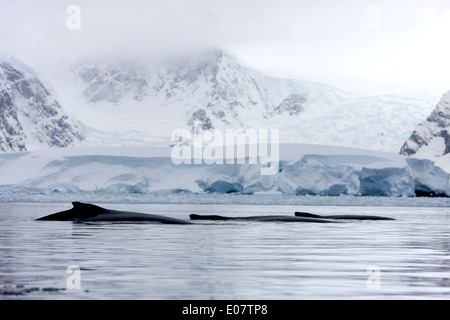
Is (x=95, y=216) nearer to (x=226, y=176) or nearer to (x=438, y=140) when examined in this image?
(x=226, y=176)

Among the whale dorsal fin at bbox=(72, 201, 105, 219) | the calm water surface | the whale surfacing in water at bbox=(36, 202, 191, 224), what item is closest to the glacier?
the whale surfacing in water at bbox=(36, 202, 191, 224)

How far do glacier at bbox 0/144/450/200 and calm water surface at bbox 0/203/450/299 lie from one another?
3949cm

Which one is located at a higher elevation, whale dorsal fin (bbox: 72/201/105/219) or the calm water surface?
the calm water surface

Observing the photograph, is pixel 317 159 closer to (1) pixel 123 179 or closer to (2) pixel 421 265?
(1) pixel 123 179

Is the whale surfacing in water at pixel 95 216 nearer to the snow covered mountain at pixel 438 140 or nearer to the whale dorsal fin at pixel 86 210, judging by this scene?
the whale dorsal fin at pixel 86 210

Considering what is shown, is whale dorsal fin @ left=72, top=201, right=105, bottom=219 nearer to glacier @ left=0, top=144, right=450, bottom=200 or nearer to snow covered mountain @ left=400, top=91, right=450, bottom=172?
glacier @ left=0, top=144, right=450, bottom=200

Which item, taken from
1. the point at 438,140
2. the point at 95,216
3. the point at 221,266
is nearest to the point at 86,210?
the point at 95,216

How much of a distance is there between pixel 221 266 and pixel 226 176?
4891 cm

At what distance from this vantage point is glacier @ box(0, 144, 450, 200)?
188 ft

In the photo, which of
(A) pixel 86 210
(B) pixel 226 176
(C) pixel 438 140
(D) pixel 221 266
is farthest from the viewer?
(C) pixel 438 140

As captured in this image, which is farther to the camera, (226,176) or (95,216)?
(226,176)

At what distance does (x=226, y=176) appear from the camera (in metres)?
59.3

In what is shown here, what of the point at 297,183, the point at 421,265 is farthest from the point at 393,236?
the point at 297,183

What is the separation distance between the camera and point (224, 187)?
59.5m
